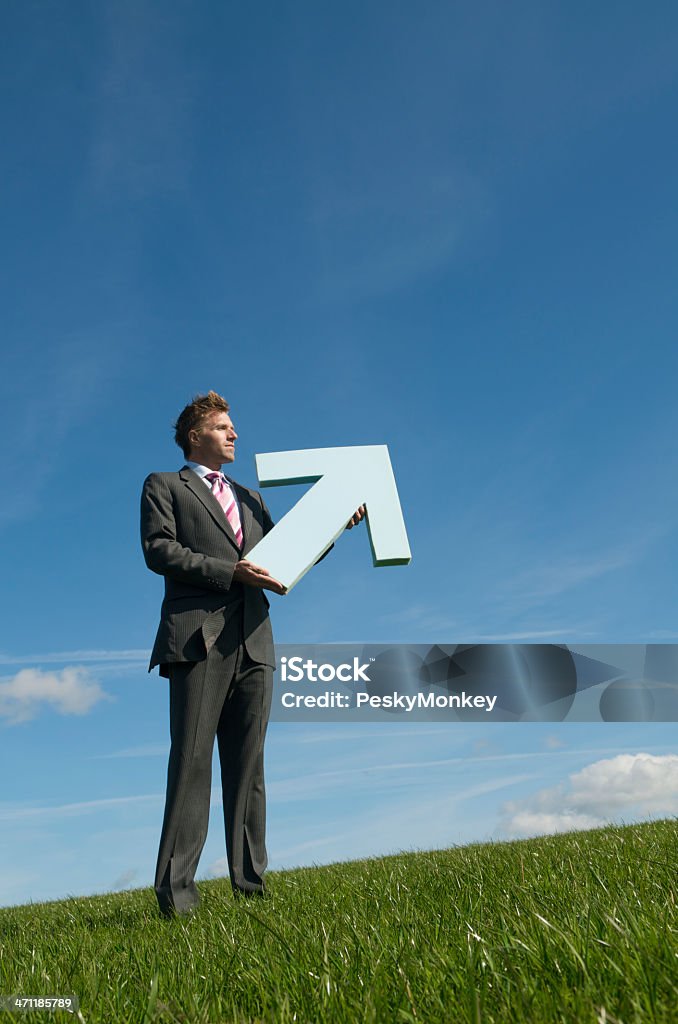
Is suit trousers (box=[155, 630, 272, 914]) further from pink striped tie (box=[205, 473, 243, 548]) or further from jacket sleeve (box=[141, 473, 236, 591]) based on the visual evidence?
pink striped tie (box=[205, 473, 243, 548])

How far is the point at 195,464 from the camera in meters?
5.66

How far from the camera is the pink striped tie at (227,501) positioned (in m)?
5.50

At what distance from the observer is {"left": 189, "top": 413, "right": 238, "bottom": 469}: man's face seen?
5617 millimetres

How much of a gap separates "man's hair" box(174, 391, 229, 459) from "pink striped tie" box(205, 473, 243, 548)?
0.33m

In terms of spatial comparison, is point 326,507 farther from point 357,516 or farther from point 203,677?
point 203,677

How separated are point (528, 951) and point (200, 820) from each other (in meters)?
3.11

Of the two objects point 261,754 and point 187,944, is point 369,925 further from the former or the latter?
point 261,754

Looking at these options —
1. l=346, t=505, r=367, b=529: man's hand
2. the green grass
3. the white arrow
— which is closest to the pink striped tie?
the white arrow

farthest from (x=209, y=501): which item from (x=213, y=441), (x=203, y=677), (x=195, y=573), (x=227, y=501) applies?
(x=203, y=677)

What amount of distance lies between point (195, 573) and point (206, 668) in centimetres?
58

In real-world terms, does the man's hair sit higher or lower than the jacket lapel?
higher


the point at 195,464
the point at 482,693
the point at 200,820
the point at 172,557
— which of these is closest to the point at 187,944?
the point at 200,820

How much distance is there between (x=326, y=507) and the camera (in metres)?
5.54

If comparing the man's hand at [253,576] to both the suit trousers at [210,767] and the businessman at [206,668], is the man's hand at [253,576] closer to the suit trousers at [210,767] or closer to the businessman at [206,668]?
the businessman at [206,668]
